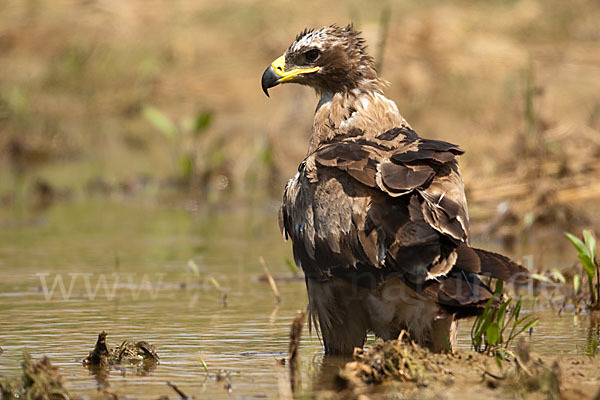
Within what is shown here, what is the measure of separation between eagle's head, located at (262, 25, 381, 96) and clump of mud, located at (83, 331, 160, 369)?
1915mm

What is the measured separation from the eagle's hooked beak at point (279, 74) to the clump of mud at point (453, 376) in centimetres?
210

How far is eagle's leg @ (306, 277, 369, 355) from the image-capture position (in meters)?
5.24

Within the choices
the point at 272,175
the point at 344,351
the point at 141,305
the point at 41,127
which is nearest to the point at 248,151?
the point at 272,175

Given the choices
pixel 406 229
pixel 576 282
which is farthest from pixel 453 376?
pixel 576 282

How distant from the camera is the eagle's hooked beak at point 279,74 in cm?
633

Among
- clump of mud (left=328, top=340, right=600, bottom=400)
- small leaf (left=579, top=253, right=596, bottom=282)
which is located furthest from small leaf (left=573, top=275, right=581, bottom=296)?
clump of mud (left=328, top=340, right=600, bottom=400)

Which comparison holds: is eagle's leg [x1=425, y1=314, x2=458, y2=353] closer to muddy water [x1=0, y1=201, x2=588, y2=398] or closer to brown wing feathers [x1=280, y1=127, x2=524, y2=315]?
brown wing feathers [x1=280, y1=127, x2=524, y2=315]

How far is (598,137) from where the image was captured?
9.47 meters

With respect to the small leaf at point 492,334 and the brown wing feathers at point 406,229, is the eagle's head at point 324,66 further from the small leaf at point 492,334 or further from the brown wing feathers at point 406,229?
the small leaf at point 492,334

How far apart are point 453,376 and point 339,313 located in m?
0.91

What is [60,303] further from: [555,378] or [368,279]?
[555,378]

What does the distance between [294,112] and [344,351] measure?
336 inches

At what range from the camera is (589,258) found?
5852 millimetres

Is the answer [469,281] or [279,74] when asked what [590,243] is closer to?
[469,281]
